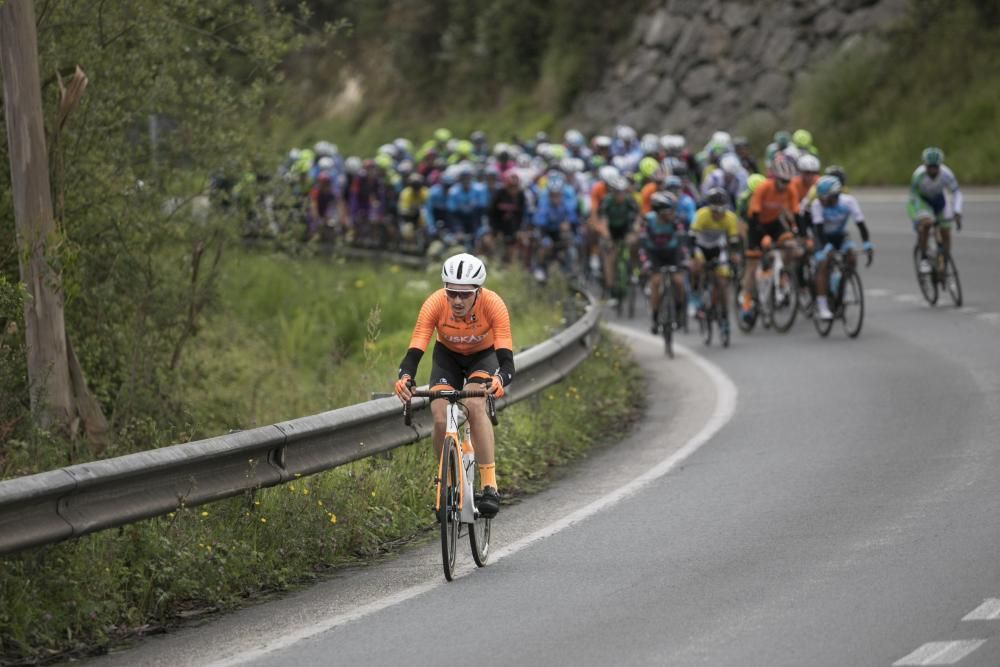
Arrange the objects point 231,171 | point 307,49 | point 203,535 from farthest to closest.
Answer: point 307,49 → point 231,171 → point 203,535

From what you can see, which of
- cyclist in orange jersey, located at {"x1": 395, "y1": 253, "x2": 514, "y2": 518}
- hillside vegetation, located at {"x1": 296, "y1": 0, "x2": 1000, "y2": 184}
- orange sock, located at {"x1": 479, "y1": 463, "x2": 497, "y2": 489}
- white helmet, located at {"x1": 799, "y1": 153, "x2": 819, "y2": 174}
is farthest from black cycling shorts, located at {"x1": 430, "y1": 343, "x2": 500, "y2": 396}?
hillside vegetation, located at {"x1": 296, "y1": 0, "x2": 1000, "y2": 184}

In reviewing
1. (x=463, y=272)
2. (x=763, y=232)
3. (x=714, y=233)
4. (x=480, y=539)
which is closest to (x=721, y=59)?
(x=763, y=232)

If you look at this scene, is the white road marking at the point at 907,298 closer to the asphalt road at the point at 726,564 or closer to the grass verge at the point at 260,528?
the grass verge at the point at 260,528

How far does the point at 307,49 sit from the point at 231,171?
6429cm

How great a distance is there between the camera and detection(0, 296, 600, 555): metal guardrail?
7375 millimetres

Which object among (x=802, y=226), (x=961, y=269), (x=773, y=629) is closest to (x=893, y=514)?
(x=773, y=629)

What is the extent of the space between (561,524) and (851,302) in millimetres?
10271

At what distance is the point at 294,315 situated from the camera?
2594 centimetres

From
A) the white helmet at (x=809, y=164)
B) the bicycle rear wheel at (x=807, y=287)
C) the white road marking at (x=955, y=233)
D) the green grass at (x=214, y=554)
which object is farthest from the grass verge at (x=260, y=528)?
the white road marking at (x=955, y=233)

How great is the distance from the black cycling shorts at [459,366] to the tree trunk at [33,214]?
280cm

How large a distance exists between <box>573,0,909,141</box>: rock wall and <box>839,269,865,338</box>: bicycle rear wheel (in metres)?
28.7

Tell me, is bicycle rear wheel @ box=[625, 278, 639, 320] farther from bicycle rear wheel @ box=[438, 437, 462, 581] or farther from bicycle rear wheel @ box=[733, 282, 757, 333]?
bicycle rear wheel @ box=[438, 437, 462, 581]

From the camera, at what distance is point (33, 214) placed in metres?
11.6

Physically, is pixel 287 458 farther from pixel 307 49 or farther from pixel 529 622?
pixel 307 49
